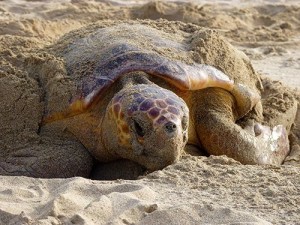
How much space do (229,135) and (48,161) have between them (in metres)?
1.04

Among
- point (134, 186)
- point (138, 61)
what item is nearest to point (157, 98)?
point (138, 61)

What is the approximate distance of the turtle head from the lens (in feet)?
11.4

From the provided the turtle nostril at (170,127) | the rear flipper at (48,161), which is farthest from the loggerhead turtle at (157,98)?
the rear flipper at (48,161)

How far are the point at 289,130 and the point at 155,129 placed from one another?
178cm

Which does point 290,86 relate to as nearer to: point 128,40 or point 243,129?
point 243,129

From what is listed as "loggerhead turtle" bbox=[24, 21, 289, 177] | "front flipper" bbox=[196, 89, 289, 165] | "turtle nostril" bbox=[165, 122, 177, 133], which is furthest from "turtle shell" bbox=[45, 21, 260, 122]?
"turtle nostril" bbox=[165, 122, 177, 133]

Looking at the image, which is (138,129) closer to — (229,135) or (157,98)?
(157,98)

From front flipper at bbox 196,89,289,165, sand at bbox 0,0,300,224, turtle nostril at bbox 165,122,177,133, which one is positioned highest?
turtle nostril at bbox 165,122,177,133

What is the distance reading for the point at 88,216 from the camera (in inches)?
111

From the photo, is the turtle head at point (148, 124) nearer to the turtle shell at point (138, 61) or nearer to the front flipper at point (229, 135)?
the turtle shell at point (138, 61)

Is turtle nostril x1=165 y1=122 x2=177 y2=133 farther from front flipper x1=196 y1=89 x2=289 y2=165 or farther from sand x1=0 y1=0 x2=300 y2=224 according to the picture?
front flipper x1=196 y1=89 x2=289 y2=165

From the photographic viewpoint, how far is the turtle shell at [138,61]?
3.88 metres

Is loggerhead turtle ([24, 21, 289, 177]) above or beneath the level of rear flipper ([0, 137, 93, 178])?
above

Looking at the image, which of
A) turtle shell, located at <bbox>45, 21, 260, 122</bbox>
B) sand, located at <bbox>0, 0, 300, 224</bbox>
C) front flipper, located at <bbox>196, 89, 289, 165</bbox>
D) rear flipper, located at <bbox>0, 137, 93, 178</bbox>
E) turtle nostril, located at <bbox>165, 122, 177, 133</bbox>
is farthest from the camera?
front flipper, located at <bbox>196, 89, 289, 165</bbox>
